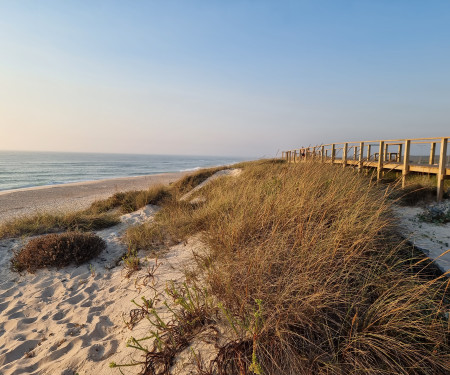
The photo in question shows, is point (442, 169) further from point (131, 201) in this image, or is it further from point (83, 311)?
point (131, 201)

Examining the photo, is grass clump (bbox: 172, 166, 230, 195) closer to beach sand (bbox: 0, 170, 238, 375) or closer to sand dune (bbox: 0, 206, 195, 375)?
beach sand (bbox: 0, 170, 238, 375)

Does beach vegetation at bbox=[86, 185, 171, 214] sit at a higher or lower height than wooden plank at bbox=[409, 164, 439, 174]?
lower

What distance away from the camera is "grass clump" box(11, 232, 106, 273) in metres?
4.35

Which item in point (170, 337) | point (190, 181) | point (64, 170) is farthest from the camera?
point (64, 170)

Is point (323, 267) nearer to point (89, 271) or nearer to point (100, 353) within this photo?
point (100, 353)

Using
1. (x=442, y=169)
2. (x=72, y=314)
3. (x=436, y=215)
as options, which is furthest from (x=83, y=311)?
(x=442, y=169)

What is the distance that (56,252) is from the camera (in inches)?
175

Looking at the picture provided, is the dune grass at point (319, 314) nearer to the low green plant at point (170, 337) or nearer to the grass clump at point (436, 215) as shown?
the low green plant at point (170, 337)

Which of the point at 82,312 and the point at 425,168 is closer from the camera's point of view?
the point at 82,312

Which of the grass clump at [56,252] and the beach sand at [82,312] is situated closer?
the beach sand at [82,312]

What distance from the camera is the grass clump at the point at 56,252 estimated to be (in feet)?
A: 14.3

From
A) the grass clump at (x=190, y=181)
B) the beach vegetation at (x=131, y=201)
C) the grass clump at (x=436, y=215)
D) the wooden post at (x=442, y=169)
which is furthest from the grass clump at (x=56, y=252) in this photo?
the wooden post at (x=442, y=169)

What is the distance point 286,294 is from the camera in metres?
2.00

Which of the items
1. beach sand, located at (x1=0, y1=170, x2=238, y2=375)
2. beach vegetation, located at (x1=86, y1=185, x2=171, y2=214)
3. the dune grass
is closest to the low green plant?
beach sand, located at (x1=0, y1=170, x2=238, y2=375)
